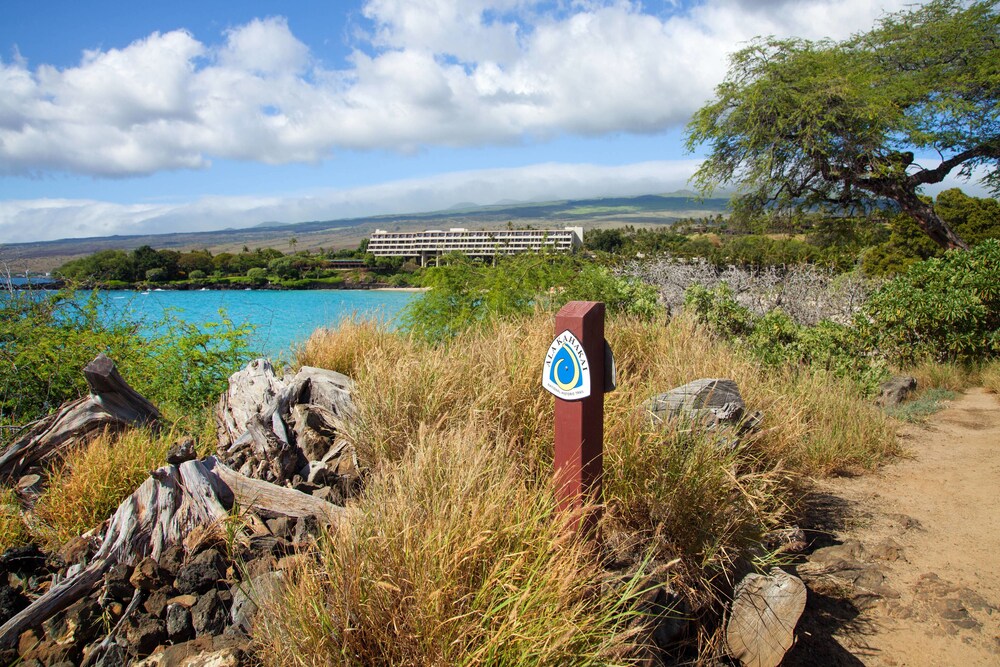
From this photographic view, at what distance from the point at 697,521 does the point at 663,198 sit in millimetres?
190809

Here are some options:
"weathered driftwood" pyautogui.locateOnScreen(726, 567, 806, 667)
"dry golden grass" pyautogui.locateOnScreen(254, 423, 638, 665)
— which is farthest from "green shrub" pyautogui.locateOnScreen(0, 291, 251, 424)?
"weathered driftwood" pyautogui.locateOnScreen(726, 567, 806, 667)

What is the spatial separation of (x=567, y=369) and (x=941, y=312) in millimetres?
9201

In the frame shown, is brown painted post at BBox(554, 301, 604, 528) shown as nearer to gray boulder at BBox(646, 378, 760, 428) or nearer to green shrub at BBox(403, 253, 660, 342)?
gray boulder at BBox(646, 378, 760, 428)

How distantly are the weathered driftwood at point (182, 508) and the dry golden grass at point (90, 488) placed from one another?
0.35 metres

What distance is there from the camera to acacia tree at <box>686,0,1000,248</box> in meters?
15.8

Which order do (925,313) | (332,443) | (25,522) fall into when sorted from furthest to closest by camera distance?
(925,313)
(332,443)
(25,522)

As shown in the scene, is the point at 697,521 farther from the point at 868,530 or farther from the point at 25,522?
the point at 25,522

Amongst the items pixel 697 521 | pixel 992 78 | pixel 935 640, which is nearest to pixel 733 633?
pixel 697 521

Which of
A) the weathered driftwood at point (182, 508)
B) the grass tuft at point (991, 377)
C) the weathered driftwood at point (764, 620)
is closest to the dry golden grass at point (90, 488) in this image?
the weathered driftwood at point (182, 508)

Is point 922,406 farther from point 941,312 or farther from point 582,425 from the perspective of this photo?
point 582,425

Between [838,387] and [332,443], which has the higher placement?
[332,443]

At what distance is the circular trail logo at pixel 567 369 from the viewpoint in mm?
3264

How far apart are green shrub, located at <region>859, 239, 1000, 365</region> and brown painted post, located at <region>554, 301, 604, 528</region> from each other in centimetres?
872

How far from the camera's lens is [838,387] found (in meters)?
7.79
